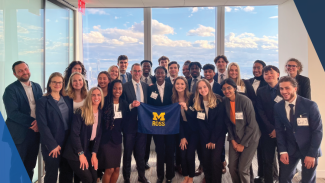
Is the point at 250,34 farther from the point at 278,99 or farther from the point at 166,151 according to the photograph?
the point at 166,151

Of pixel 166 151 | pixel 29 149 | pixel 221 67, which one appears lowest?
pixel 166 151

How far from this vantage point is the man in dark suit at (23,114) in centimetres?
290

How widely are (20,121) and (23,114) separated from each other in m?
0.10

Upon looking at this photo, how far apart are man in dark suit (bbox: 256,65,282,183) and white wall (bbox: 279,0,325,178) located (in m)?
1.13

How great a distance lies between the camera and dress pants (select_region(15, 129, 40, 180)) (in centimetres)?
299

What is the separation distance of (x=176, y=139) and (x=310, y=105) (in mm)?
2007

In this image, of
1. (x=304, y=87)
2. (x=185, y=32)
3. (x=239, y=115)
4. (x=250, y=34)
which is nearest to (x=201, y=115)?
(x=239, y=115)

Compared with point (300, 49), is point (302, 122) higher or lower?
lower

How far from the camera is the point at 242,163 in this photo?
10.00 feet

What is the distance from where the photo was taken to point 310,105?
2.68m

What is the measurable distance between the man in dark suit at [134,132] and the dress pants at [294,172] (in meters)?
2.02

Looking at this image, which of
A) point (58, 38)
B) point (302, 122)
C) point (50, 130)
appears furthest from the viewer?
point (58, 38)

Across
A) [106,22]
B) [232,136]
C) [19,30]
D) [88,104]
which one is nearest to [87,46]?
[106,22]

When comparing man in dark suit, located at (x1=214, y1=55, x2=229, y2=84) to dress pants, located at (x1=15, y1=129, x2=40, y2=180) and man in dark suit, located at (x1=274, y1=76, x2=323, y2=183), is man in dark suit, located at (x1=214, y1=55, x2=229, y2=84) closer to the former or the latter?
man in dark suit, located at (x1=274, y1=76, x2=323, y2=183)
